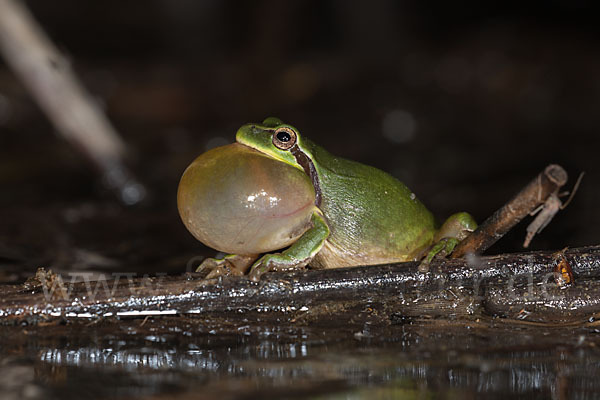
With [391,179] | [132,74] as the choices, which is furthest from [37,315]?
[132,74]

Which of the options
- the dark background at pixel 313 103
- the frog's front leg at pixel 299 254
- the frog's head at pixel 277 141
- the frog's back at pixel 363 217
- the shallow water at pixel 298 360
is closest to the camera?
the shallow water at pixel 298 360

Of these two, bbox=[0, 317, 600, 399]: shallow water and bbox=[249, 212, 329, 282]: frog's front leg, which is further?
bbox=[249, 212, 329, 282]: frog's front leg

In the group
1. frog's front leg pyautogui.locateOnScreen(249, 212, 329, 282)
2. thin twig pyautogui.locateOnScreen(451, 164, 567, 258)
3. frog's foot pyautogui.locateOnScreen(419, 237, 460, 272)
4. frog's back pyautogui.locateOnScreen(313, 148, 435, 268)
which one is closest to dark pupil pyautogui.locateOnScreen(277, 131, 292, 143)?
frog's back pyautogui.locateOnScreen(313, 148, 435, 268)

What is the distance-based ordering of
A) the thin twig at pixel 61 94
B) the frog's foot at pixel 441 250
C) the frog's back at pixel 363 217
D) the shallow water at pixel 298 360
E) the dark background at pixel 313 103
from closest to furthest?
the shallow water at pixel 298 360 → the frog's foot at pixel 441 250 → the frog's back at pixel 363 217 → the dark background at pixel 313 103 → the thin twig at pixel 61 94

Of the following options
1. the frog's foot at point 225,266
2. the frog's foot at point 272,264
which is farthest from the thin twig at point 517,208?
the frog's foot at point 225,266

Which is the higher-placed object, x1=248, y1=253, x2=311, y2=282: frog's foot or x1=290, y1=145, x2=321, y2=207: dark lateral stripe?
x1=290, y1=145, x2=321, y2=207: dark lateral stripe

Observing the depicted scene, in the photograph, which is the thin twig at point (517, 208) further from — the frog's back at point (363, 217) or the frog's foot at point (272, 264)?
the frog's foot at point (272, 264)

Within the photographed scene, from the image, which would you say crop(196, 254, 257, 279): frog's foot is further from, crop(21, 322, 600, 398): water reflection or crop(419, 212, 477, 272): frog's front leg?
crop(419, 212, 477, 272): frog's front leg
